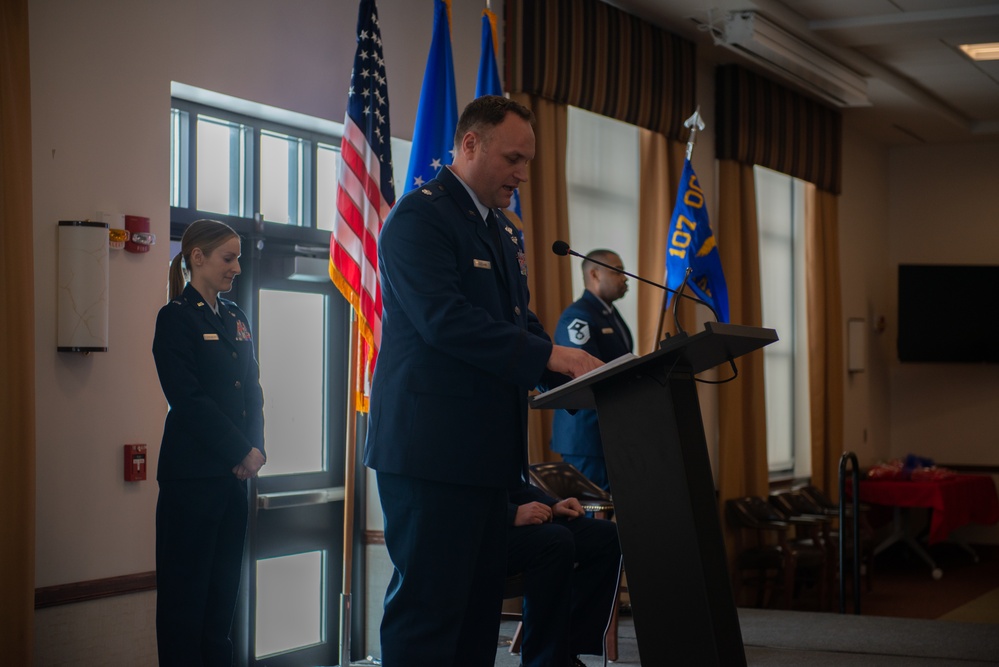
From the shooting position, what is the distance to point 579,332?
488cm

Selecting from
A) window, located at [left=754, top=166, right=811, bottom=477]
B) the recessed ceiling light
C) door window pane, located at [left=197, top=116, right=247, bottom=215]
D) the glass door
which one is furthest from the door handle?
the recessed ceiling light

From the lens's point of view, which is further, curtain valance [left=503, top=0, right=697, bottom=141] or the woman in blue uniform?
curtain valance [left=503, top=0, right=697, bottom=141]

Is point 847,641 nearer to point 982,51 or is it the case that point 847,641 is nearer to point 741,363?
point 741,363

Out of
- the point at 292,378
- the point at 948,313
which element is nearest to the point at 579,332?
the point at 292,378

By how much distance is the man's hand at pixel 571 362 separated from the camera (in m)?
2.28

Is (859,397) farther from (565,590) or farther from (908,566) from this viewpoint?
(565,590)

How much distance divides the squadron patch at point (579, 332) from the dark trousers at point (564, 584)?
60.3 inches

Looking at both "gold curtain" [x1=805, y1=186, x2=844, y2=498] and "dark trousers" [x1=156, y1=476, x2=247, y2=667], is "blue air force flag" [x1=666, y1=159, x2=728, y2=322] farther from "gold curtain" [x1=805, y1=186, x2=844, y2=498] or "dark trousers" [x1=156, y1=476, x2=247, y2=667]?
"gold curtain" [x1=805, y1=186, x2=844, y2=498]

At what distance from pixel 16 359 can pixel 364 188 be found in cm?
142

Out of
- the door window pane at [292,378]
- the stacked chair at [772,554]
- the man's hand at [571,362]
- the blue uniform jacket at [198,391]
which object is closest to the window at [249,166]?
the door window pane at [292,378]

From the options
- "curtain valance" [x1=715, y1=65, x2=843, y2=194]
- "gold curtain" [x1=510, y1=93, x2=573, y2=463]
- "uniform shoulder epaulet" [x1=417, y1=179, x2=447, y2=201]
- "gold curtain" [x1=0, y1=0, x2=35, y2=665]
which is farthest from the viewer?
"curtain valance" [x1=715, y1=65, x2=843, y2=194]

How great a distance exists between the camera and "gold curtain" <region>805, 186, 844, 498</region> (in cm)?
869

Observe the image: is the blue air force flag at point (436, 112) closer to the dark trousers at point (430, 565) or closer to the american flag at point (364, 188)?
the american flag at point (364, 188)

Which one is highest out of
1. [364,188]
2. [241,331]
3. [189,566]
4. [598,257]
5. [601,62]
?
[601,62]
